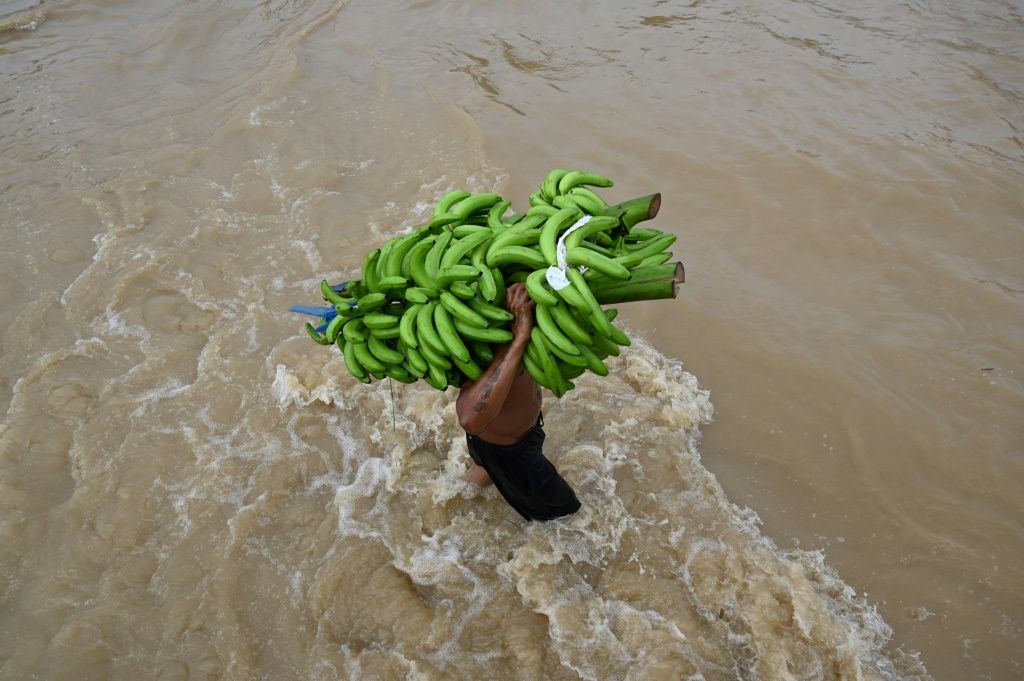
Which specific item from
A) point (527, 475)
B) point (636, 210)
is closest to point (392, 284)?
point (636, 210)

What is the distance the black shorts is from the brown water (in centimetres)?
24

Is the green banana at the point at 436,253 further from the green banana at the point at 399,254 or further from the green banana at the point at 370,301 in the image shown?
the green banana at the point at 370,301

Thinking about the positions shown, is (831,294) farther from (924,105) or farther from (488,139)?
(488,139)

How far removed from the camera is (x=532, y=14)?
7918 mm

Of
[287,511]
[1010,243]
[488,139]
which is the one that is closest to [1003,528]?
[1010,243]

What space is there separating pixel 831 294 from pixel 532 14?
552 centimetres

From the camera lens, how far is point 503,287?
230 centimetres

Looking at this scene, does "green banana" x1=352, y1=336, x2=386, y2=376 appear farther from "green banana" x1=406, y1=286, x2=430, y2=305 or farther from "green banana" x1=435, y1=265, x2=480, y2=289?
"green banana" x1=435, y1=265, x2=480, y2=289

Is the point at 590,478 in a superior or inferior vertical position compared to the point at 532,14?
inferior

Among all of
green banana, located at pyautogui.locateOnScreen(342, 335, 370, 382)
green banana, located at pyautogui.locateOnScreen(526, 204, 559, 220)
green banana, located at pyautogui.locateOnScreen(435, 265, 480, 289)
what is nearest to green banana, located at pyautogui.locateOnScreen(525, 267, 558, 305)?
green banana, located at pyautogui.locateOnScreen(435, 265, 480, 289)

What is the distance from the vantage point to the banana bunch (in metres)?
2.09

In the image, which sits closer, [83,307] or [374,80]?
[83,307]

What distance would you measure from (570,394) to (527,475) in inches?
45.8

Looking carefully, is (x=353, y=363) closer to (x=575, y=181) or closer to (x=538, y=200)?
(x=538, y=200)
